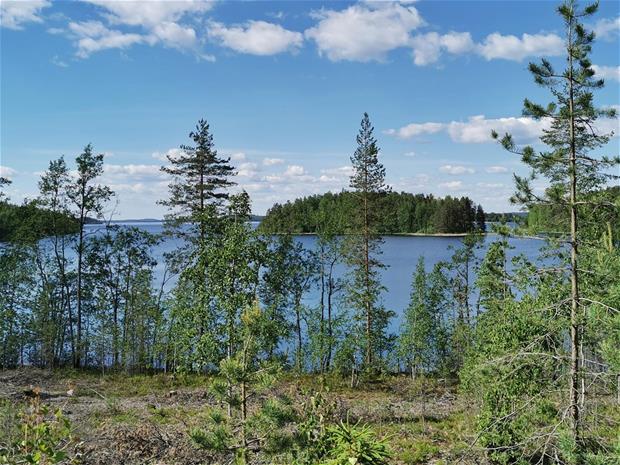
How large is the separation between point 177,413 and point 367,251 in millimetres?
11289

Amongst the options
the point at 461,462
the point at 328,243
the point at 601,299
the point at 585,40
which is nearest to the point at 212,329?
the point at 461,462

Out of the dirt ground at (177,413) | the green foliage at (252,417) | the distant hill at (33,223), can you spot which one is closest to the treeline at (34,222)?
the distant hill at (33,223)

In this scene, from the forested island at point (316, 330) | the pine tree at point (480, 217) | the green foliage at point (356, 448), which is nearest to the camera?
the green foliage at point (356, 448)

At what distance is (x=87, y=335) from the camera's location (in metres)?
24.1

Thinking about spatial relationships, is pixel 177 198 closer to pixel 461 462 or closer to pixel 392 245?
pixel 461 462

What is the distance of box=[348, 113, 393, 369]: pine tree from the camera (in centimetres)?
2319

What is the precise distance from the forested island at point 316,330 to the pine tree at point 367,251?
0.10m

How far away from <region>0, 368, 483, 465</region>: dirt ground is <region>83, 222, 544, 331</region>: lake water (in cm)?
538

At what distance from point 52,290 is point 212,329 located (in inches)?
601

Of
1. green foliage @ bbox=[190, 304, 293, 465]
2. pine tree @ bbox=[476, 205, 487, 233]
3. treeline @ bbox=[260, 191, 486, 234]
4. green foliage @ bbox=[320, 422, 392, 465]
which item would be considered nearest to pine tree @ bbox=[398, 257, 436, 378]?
green foliage @ bbox=[190, 304, 293, 465]

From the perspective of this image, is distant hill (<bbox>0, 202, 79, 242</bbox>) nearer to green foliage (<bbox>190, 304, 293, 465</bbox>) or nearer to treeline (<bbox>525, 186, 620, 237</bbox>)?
green foliage (<bbox>190, 304, 293, 465</bbox>)

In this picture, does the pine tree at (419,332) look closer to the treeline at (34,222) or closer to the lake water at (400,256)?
the lake water at (400,256)

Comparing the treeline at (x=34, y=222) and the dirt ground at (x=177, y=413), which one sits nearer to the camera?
the dirt ground at (x=177, y=413)

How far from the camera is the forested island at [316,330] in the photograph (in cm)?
774
